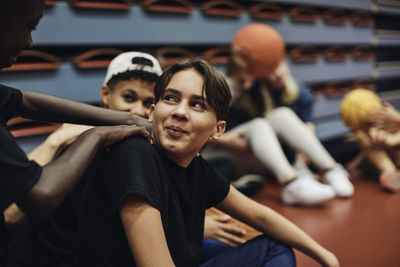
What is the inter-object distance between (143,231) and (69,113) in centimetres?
38

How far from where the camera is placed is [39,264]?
0.96m

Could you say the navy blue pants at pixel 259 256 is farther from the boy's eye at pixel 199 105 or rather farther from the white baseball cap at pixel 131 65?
the white baseball cap at pixel 131 65

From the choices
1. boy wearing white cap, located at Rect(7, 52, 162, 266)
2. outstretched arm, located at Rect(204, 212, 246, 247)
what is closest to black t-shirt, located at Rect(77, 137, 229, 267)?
boy wearing white cap, located at Rect(7, 52, 162, 266)

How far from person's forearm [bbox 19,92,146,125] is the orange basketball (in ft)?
3.58

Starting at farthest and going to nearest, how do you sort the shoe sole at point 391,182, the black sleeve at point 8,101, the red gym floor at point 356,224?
the shoe sole at point 391,182, the red gym floor at point 356,224, the black sleeve at point 8,101

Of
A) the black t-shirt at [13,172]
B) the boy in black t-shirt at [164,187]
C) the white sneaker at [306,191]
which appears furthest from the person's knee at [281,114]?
the black t-shirt at [13,172]

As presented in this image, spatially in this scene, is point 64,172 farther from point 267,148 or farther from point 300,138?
point 300,138

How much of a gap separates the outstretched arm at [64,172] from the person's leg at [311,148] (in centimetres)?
138

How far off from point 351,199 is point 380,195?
0.18 m

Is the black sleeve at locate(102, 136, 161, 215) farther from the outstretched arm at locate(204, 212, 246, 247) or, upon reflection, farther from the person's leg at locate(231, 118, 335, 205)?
the person's leg at locate(231, 118, 335, 205)

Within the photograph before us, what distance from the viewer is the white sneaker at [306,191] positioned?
1.76 meters

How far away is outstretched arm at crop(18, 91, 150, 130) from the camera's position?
0.90 m

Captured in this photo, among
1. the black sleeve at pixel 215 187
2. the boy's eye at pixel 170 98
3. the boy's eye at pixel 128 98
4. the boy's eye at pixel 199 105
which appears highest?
the boy's eye at pixel 170 98

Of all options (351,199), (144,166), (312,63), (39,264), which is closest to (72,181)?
(144,166)
